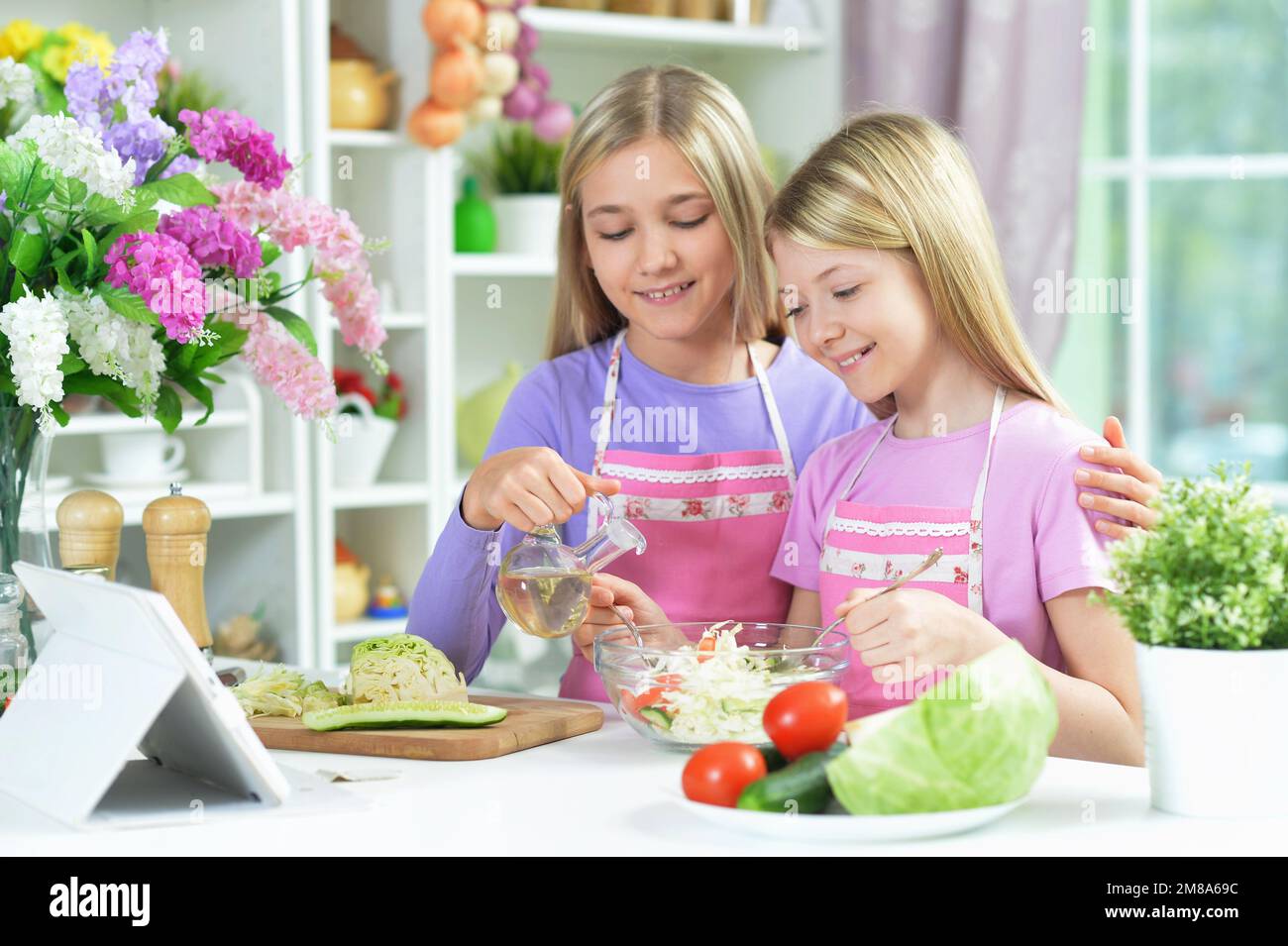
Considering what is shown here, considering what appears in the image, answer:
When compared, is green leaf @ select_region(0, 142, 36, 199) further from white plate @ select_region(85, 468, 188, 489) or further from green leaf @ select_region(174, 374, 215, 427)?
white plate @ select_region(85, 468, 188, 489)

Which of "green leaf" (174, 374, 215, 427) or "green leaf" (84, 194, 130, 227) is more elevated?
"green leaf" (84, 194, 130, 227)

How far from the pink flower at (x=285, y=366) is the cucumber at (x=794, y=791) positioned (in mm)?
710

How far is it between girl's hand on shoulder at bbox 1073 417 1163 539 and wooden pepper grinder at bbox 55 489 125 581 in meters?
0.95

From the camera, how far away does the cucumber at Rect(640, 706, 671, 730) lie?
1.31 m

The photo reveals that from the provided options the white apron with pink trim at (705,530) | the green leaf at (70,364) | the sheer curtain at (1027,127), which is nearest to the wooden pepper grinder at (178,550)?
the green leaf at (70,364)

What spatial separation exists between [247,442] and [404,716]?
172cm

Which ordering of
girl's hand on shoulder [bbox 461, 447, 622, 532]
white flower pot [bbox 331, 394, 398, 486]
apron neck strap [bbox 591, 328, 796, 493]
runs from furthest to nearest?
white flower pot [bbox 331, 394, 398, 486] < apron neck strap [bbox 591, 328, 796, 493] < girl's hand on shoulder [bbox 461, 447, 622, 532]

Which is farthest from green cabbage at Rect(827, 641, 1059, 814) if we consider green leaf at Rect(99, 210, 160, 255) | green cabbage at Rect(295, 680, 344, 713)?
green leaf at Rect(99, 210, 160, 255)

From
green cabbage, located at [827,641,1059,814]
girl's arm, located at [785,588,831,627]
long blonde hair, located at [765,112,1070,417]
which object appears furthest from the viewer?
girl's arm, located at [785,588,831,627]

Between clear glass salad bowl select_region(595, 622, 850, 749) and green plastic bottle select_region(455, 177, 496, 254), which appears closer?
clear glass salad bowl select_region(595, 622, 850, 749)

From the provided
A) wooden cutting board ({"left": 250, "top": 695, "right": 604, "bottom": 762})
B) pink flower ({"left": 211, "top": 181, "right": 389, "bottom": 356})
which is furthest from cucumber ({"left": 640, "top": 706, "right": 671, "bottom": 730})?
pink flower ({"left": 211, "top": 181, "right": 389, "bottom": 356})

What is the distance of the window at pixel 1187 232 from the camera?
10.5 ft

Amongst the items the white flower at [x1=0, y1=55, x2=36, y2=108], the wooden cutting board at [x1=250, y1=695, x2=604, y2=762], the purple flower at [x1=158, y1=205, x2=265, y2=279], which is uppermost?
the white flower at [x1=0, y1=55, x2=36, y2=108]

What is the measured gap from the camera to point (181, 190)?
1.45 m
